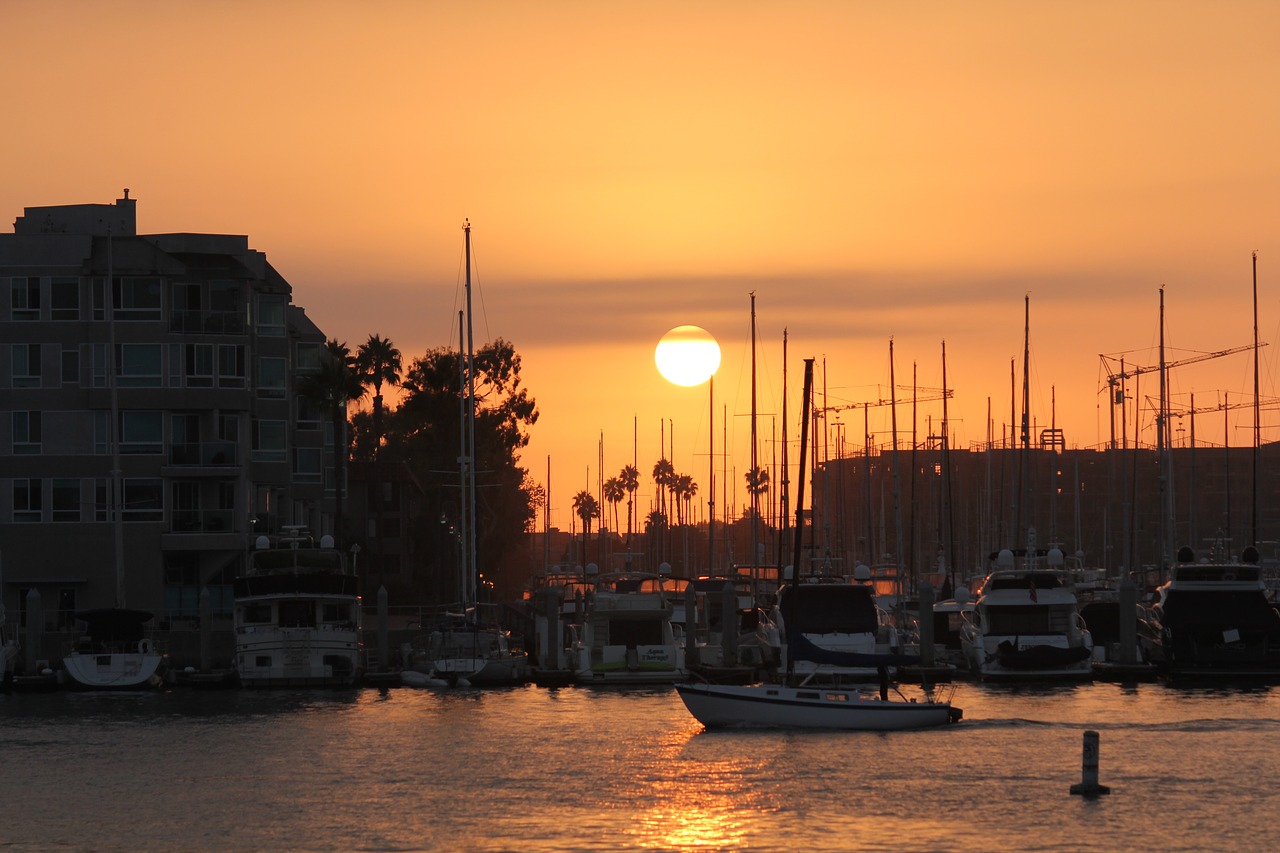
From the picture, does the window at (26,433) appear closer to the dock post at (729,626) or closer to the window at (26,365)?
the window at (26,365)

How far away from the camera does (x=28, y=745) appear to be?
54.4 meters

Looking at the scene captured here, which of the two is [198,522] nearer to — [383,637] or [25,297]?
[25,297]

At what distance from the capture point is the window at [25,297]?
81250 mm

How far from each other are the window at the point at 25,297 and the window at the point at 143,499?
859 centimetres

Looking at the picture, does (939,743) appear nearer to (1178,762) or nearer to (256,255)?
(1178,762)

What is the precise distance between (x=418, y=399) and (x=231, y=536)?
35.3m

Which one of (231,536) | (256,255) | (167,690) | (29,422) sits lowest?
(167,690)

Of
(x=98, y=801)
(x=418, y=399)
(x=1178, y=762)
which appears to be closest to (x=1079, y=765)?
(x=1178, y=762)

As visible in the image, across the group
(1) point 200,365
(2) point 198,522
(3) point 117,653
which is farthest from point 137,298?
(3) point 117,653

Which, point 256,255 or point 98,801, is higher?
point 256,255

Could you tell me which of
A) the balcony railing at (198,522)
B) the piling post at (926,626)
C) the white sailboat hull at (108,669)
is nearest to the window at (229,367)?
the balcony railing at (198,522)

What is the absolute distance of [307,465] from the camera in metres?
99.5

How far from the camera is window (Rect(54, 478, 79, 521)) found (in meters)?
80.8

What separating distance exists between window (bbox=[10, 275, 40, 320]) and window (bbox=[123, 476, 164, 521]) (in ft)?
28.2
